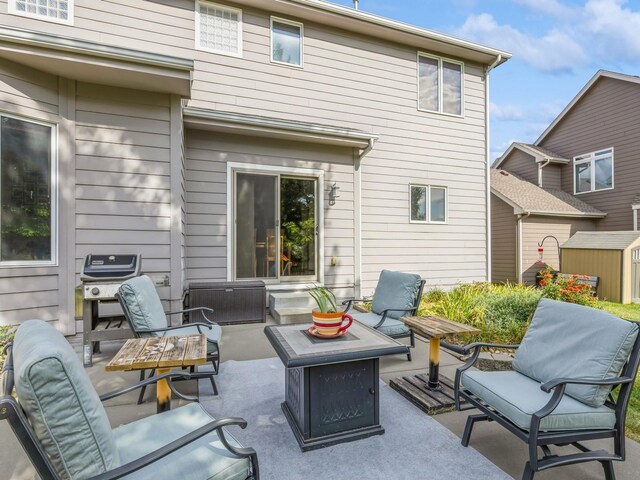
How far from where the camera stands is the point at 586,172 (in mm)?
12344

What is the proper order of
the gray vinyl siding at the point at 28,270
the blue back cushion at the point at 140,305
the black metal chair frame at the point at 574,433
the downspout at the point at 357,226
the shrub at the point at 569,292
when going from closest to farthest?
the black metal chair frame at the point at 574,433 → the blue back cushion at the point at 140,305 → the gray vinyl siding at the point at 28,270 → the shrub at the point at 569,292 → the downspout at the point at 357,226

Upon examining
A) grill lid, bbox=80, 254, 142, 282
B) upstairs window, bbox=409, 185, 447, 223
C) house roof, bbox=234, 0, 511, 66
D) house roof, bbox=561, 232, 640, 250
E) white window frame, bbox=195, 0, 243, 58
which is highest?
house roof, bbox=234, 0, 511, 66

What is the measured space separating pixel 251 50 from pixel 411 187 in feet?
13.9

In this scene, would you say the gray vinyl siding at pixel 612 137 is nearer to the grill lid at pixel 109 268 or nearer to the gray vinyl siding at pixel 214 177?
the gray vinyl siding at pixel 214 177

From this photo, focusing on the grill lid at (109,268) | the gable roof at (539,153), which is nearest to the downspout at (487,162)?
the gable roof at (539,153)

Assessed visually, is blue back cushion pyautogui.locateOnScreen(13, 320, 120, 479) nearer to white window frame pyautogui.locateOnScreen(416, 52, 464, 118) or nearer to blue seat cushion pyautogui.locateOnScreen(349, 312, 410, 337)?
blue seat cushion pyautogui.locateOnScreen(349, 312, 410, 337)

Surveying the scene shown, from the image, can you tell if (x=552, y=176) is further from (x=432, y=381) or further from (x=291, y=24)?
(x=432, y=381)

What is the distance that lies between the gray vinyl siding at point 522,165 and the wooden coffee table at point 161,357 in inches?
557

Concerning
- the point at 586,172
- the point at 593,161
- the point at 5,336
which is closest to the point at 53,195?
the point at 5,336

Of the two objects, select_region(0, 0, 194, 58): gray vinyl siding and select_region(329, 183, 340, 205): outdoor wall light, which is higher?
select_region(0, 0, 194, 58): gray vinyl siding

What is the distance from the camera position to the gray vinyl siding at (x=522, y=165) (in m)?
13.1

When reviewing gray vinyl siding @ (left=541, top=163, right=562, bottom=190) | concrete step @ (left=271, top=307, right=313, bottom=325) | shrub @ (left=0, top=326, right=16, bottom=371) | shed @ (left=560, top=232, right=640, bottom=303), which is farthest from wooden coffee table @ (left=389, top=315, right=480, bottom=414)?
gray vinyl siding @ (left=541, top=163, right=562, bottom=190)

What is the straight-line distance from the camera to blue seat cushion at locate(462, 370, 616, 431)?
200 centimetres

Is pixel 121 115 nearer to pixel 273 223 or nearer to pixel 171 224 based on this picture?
pixel 171 224
